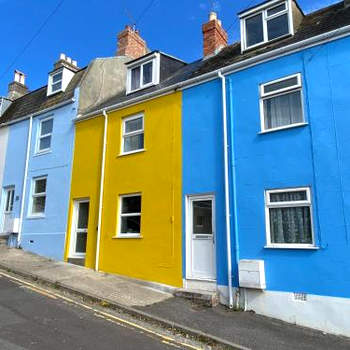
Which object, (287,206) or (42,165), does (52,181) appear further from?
(287,206)

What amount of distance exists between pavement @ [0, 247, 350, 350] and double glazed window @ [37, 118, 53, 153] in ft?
18.3

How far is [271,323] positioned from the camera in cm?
829

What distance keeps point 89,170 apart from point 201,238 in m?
5.50

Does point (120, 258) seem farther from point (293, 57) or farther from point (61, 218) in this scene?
point (293, 57)

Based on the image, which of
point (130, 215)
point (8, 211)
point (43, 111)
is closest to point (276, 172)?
point (130, 215)

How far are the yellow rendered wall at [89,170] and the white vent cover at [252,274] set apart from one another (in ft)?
18.8

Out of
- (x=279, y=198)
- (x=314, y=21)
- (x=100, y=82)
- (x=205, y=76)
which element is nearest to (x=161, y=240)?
(x=279, y=198)

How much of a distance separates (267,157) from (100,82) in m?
9.89

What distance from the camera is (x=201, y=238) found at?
10422 mm

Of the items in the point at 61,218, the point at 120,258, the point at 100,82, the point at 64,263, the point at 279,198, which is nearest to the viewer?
the point at 279,198

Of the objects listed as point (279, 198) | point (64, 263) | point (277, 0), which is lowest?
point (64, 263)

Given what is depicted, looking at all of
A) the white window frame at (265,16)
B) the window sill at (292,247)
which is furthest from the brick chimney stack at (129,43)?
the window sill at (292,247)

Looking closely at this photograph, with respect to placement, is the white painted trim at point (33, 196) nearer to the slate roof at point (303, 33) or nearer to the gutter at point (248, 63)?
the gutter at point (248, 63)

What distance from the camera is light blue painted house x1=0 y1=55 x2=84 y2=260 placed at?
1467 cm
